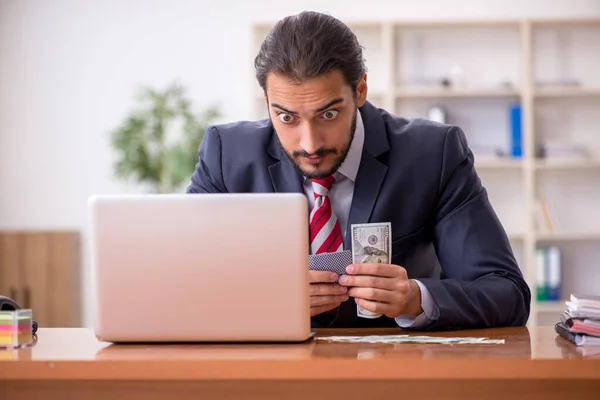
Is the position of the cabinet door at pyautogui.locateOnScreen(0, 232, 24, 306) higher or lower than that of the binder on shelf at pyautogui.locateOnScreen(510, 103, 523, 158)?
lower

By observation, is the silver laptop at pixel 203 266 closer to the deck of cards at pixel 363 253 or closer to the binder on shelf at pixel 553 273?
the deck of cards at pixel 363 253

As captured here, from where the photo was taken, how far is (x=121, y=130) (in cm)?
516

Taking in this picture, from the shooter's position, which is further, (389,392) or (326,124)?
(326,124)

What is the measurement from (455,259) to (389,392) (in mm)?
788

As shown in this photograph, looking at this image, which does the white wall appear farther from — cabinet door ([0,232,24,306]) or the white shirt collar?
the white shirt collar

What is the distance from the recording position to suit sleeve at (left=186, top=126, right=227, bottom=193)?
240 cm

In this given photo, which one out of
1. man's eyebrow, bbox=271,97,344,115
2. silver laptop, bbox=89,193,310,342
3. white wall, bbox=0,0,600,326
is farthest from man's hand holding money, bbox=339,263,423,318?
white wall, bbox=0,0,600,326

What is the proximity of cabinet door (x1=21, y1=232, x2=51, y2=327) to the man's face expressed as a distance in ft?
11.2

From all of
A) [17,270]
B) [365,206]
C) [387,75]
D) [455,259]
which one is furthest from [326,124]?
[17,270]

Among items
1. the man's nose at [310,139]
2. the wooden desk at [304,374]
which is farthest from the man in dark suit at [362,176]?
the wooden desk at [304,374]

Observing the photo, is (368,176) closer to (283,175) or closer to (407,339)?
(283,175)

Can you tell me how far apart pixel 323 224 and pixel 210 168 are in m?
0.36

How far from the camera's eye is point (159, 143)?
5.15m

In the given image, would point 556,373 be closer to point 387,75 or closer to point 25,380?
point 25,380
